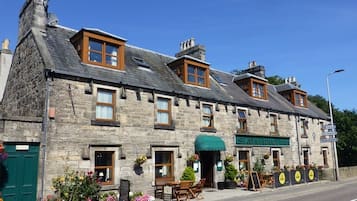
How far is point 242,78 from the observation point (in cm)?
2464

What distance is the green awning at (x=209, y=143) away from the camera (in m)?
17.4

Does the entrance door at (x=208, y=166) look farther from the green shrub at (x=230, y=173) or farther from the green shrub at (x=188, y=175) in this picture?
the green shrub at (x=188, y=175)

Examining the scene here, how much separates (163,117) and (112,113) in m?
3.06

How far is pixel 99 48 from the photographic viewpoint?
15.6m

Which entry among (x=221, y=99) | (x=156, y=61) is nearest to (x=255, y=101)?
(x=221, y=99)

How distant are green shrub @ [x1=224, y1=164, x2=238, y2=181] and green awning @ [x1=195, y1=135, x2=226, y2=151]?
58.3 inches

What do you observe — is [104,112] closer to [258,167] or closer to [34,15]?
[34,15]

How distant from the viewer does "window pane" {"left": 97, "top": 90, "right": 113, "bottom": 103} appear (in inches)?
570

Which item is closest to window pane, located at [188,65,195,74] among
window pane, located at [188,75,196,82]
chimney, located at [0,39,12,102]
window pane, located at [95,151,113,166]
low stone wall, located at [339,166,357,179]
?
window pane, located at [188,75,196,82]


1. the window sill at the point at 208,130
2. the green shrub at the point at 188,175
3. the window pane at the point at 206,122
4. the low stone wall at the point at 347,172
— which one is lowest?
the low stone wall at the point at 347,172

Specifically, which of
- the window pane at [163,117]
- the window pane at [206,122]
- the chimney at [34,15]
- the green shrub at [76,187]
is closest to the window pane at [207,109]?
the window pane at [206,122]

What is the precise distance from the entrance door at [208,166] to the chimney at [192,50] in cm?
685

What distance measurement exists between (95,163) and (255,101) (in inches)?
528


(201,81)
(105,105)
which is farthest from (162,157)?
(201,81)
